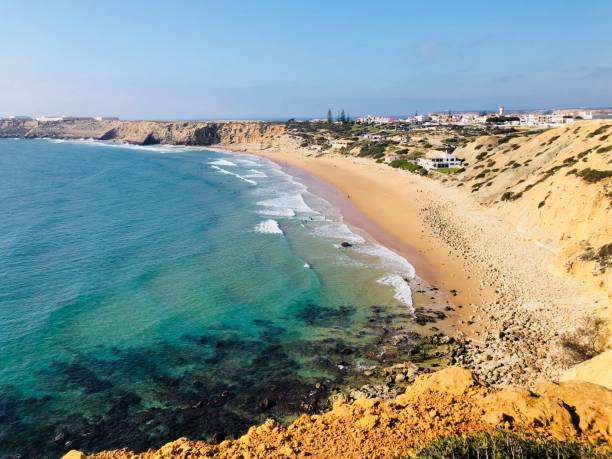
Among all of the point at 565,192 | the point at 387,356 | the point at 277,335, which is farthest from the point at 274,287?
the point at 565,192

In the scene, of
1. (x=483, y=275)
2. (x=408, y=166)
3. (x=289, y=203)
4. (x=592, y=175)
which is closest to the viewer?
(x=483, y=275)

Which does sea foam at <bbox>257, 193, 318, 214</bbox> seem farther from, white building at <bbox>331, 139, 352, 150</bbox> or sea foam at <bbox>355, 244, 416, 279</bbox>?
white building at <bbox>331, 139, 352, 150</bbox>

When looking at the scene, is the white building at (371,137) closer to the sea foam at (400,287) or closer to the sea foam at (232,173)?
the sea foam at (232,173)

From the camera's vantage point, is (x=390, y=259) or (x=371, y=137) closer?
(x=390, y=259)

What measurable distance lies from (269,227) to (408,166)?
39955 millimetres

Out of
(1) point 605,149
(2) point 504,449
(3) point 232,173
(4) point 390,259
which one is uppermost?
(1) point 605,149

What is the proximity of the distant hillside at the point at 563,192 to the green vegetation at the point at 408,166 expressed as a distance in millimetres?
10047

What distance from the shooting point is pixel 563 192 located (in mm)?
34656

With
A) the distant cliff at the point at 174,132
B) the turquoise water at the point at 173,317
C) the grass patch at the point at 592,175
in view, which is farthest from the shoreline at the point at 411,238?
the distant cliff at the point at 174,132

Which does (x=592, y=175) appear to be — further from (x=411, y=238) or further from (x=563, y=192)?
(x=411, y=238)

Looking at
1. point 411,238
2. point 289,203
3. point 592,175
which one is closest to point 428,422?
point 411,238

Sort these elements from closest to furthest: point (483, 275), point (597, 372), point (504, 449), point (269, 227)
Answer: point (504, 449) < point (597, 372) < point (483, 275) < point (269, 227)

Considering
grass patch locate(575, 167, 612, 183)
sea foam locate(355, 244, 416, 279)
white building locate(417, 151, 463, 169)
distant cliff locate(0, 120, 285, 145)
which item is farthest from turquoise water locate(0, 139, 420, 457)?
distant cliff locate(0, 120, 285, 145)

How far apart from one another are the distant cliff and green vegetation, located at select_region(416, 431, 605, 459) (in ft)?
439
